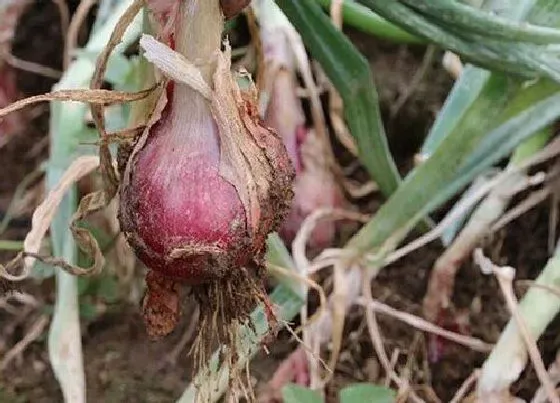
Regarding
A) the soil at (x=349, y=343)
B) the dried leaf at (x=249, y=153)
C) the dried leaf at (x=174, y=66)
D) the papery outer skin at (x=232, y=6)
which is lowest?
the soil at (x=349, y=343)

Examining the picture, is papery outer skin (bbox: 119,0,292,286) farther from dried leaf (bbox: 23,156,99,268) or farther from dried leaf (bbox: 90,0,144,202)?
dried leaf (bbox: 23,156,99,268)

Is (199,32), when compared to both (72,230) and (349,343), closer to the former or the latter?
(72,230)

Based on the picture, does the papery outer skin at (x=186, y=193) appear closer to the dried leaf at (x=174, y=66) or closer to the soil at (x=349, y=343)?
the dried leaf at (x=174, y=66)

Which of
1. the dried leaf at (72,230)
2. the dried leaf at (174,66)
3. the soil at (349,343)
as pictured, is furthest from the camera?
the soil at (349,343)

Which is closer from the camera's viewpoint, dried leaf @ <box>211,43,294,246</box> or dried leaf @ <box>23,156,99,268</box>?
dried leaf @ <box>211,43,294,246</box>

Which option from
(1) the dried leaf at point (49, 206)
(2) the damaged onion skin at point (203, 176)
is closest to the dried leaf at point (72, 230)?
(1) the dried leaf at point (49, 206)

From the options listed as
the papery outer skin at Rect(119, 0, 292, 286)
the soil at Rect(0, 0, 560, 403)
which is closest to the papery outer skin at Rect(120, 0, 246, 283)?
the papery outer skin at Rect(119, 0, 292, 286)

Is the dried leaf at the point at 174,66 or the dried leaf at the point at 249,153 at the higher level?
the dried leaf at the point at 174,66

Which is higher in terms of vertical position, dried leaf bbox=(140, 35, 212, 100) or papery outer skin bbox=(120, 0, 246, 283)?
dried leaf bbox=(140, 35, 212, 100)
